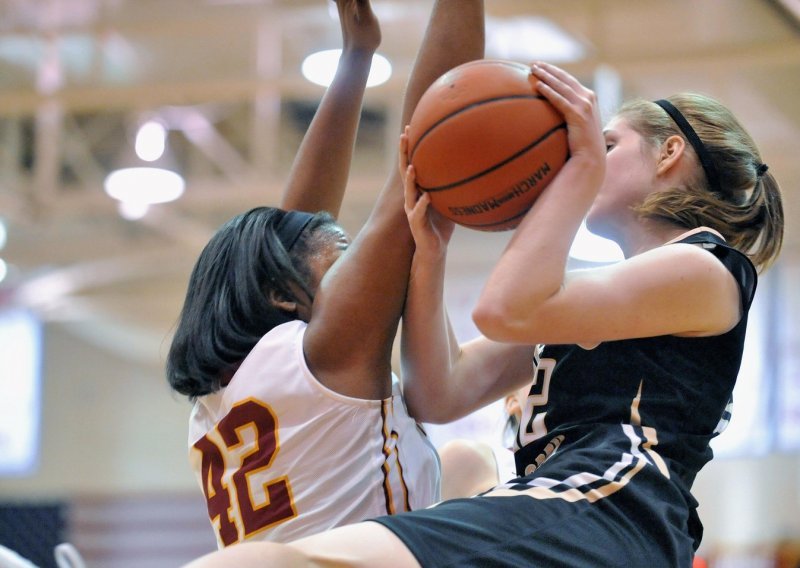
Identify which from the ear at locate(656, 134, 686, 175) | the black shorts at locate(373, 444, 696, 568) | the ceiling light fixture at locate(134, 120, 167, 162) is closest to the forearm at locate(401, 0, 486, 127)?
the ear at locate(656, 134, 686, 175)

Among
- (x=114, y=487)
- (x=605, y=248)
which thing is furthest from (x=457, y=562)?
(x=114, y=487)

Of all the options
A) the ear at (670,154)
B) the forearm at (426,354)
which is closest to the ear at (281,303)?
the forearm at (426,354)

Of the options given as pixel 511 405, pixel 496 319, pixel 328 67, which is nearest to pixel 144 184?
pixel 328 67

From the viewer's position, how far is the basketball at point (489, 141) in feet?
6.70

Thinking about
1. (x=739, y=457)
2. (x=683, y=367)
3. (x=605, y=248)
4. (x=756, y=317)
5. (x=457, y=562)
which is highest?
(x=683, y=367)

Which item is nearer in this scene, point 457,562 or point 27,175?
point 457,562

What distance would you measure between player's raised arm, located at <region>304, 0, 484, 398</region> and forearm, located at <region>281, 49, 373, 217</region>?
0.52 m

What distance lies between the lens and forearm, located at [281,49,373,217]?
2809 mm

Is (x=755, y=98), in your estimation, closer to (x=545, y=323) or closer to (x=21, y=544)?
(x=545, y=323)

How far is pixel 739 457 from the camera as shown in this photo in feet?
38.4

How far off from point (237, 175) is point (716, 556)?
643 centimetres

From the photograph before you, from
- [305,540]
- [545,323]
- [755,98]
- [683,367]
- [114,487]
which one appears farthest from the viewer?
[114,487]

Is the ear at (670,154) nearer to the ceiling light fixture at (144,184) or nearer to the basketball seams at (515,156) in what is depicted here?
the basketball seams at (515,156)

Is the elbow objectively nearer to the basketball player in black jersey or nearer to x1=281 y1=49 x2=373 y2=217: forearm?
the basketball player in black jersey
